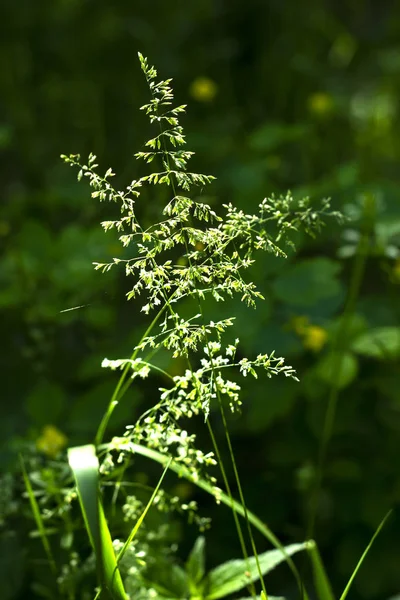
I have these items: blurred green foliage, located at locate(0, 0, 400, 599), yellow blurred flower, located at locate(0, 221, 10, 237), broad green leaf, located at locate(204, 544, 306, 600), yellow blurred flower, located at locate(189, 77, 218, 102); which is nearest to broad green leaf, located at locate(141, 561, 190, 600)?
broad green leaf, located at locate(204, 544, 306, 600)

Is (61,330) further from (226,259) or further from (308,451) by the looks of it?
(226,259)

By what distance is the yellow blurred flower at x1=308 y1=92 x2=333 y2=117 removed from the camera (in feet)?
7.74

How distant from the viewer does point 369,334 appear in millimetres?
1372

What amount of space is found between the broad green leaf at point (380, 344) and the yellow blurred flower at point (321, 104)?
45.6 inches

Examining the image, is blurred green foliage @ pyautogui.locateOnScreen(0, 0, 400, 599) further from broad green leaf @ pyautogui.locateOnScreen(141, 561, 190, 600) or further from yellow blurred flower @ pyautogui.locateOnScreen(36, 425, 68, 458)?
broad green leaf @ pyautogui.locateOnScreen(141, 561, 190, 600)

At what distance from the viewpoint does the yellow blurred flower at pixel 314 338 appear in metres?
1.48

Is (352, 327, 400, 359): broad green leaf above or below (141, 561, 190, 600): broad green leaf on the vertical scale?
above

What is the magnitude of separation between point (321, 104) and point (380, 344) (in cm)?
122

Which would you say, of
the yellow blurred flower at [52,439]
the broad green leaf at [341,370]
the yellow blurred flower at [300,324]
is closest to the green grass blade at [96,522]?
the yellow blurred flower at [52,439]

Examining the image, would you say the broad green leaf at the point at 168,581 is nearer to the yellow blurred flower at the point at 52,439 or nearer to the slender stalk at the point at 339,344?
the slender stalk at the point at 339,344

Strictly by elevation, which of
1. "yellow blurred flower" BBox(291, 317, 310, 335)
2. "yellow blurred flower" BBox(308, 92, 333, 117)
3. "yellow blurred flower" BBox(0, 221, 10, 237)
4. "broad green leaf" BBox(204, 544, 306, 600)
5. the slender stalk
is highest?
"yellow blurred flower" BBox(308, 92, 333, 117)

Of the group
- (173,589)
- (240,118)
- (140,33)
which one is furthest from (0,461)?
(140,33)

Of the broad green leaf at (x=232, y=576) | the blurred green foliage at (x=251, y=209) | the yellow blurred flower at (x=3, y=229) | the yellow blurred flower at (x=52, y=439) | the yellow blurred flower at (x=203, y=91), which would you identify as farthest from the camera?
the yellow blurred flower at (x=203, y=91)

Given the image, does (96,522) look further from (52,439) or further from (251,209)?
(251,209)
